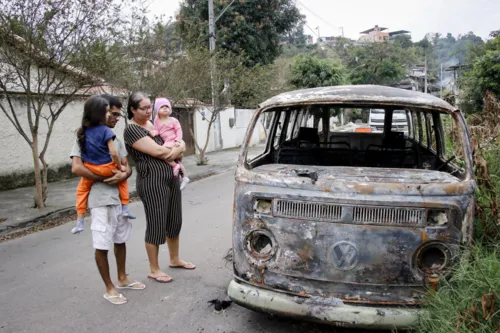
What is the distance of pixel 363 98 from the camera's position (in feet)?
11.6

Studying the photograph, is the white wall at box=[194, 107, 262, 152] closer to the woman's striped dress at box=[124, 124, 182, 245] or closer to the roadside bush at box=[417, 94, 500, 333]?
the woman's striped dress at box=[124, 124, 182, 245]

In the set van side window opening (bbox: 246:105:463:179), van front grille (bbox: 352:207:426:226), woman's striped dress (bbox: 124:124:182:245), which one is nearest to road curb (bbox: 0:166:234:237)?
woman's striped dress (bbox: 124:124:182:245)

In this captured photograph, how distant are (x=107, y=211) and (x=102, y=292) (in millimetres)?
929

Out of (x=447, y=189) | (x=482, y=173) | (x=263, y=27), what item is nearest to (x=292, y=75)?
(x=263, y=27)

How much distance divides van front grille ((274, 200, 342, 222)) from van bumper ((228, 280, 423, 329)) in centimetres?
54

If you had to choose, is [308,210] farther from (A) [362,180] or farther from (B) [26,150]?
(B) [26,150]

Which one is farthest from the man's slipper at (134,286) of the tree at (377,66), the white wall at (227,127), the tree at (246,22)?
the tree at (377,66)

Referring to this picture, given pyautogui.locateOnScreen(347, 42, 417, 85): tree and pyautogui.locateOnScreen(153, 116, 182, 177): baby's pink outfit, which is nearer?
pyautogui.locateOnScreen(153, 116, 182, 177): baby's pink outfit

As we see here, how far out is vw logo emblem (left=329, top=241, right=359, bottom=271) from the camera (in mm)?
2883

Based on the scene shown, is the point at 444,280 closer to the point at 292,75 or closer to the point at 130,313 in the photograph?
the point at 130,313

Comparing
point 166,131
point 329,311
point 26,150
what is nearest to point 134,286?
point 166,131

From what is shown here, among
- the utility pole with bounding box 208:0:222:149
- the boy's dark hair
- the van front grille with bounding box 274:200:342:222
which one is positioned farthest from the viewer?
the utility pole with bounding box 208:0:222:149

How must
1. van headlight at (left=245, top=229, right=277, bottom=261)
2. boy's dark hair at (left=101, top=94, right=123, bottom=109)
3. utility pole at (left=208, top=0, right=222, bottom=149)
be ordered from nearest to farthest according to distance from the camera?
van headlight at (left=245, top=229, right=277, bottom=261) < boy's dark hair at (left=101, top=94, right=123, bottom=109) < utility pole at (left=208, top=0, right=222, bottom=149)

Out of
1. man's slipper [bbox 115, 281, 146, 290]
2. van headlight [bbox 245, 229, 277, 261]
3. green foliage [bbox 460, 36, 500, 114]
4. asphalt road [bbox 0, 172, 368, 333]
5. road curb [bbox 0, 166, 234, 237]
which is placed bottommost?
road curb [bbox 0, 166, 234, 237]
